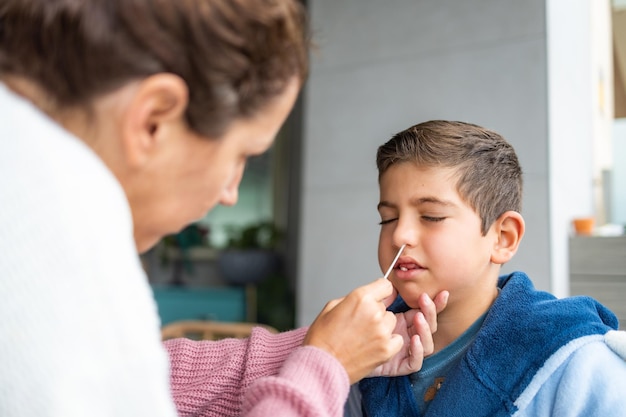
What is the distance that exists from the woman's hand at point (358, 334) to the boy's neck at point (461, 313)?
0.22 m

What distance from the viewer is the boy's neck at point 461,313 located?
2.93ft

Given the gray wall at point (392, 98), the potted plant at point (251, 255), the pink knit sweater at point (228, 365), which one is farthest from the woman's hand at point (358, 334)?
the potted plant at point (251, 255)

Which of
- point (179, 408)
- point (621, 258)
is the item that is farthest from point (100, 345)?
point (621, 258)

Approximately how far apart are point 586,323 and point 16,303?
69 cm

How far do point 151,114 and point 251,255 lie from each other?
2.74m

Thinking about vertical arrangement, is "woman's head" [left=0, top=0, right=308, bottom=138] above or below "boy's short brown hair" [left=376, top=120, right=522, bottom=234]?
above

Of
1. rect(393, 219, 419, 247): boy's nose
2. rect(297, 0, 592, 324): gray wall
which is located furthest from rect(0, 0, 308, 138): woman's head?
rect(297, 0, 592, 324): gray wall

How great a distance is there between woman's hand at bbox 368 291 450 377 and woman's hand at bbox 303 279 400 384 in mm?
112

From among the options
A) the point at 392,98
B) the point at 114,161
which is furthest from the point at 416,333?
the point at 392,98

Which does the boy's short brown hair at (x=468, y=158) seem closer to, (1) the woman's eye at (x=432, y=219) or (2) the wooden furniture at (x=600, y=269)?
(1) the woman's eye at (x=432, y=219)

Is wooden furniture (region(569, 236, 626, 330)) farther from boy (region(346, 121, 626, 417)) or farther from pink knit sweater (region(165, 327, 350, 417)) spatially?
pink knit sweater (region(165, 327, 350, 417))

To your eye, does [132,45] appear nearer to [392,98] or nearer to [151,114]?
[151,114]

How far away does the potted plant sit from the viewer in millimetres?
3166

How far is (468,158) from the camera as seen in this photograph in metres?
0.88
